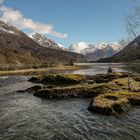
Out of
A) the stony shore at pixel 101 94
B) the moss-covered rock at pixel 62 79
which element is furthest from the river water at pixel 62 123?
the moss-covered rock at pixel 62 79

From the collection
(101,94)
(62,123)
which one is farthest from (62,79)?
(62,123)

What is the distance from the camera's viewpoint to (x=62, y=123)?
28.8 m

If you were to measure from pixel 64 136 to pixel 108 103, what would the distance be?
11749 millimetres

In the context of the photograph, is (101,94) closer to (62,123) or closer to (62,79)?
(62,123)

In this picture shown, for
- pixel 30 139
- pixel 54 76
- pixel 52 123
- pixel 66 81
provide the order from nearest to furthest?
pixel 30 139, pixel 52 123, pixel 66 81, pixel 54 76

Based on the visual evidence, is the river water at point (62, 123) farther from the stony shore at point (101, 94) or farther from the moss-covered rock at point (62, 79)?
the moss-covered rock at point (62, 79)

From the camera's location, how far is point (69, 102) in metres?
41.9

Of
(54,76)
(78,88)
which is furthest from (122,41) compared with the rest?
(54,76)

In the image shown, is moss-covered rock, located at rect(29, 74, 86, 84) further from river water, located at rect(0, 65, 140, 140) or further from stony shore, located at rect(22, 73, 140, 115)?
river water, located at rect(0, 65, 140, 140)

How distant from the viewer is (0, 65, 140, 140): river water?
957 inches

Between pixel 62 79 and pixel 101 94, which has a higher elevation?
pixel 62 79

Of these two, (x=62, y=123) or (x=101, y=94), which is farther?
(x=101, y=94)

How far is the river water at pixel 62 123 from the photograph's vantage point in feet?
79.8

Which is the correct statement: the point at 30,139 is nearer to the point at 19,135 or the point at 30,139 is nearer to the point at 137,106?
the point at 19,135
